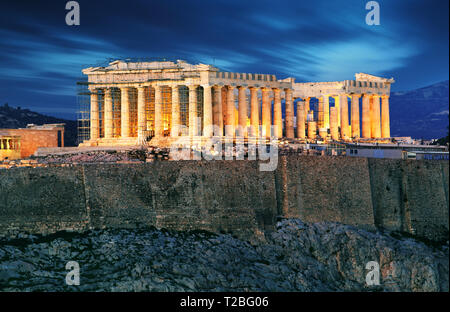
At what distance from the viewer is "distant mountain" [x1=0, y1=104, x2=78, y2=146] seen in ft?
441

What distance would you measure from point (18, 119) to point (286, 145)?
91.2m

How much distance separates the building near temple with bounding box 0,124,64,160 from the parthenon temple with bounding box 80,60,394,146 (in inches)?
238

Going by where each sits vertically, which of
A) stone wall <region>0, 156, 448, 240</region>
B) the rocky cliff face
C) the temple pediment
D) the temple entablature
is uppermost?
the temple pediment

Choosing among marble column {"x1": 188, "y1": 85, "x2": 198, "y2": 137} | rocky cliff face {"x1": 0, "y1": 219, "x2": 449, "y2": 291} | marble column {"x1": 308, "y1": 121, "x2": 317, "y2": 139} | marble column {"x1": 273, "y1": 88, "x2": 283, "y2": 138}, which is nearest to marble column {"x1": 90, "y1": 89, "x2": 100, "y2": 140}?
marble column {"x1": 188, "y1": 85, "x2": 198, "y2": 137}

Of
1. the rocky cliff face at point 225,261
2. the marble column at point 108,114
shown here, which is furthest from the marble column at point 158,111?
the rocky cliff face at point 225,261

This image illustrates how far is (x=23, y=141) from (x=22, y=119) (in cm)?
6788

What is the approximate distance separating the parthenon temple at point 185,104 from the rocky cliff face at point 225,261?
93.6 ft

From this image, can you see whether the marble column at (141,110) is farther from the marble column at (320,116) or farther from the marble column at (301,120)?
the marble column at (320,116)

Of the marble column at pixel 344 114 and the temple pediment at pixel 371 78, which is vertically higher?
the temple pediment at pixel 371 78

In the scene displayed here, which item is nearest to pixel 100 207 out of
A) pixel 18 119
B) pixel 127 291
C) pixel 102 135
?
pixel 127 291

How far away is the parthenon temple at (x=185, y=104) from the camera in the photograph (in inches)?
2955

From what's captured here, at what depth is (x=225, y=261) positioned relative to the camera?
145 ft

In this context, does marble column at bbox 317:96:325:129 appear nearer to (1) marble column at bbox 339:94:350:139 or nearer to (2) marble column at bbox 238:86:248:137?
(1) marble column at bbox 339:94:350:139
